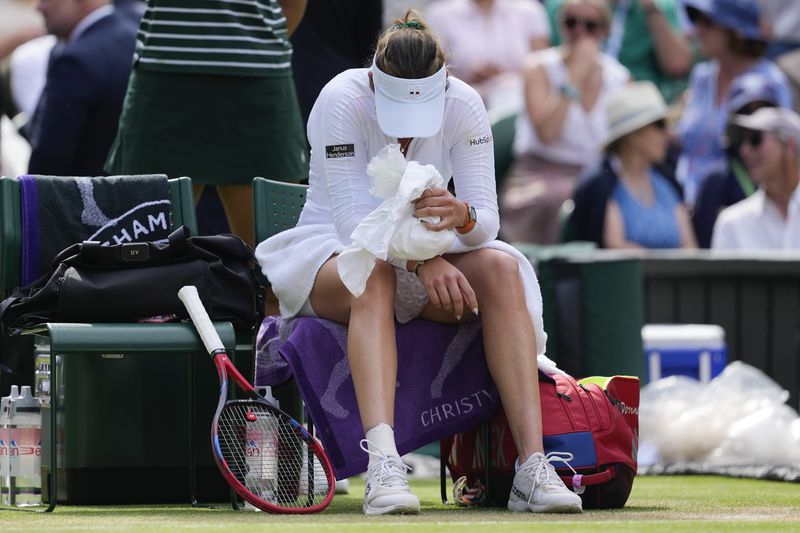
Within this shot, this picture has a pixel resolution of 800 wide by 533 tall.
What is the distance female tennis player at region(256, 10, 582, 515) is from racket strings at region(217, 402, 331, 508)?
7.1 inches

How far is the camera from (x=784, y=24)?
12.2m

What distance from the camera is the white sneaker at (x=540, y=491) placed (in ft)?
15.4

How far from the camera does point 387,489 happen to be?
180 inches

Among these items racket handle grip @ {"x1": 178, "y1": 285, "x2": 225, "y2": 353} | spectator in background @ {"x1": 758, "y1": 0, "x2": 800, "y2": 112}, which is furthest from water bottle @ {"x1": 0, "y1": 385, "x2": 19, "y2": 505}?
spectator in background @ {"x1": 758, "y1": 0, "x2": 800, "y2": 112}

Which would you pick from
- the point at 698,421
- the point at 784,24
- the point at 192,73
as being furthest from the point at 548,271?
the point at 784,24

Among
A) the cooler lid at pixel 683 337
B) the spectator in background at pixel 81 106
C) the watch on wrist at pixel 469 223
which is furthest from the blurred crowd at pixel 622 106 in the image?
the watch on wrist at pixel 469 223

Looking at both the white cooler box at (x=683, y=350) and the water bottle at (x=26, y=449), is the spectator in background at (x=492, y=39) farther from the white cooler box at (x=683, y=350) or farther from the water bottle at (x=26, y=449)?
the water bottle at (x=26, y=449)

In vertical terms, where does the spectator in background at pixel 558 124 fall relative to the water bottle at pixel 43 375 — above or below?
above

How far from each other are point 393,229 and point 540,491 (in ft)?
2.70

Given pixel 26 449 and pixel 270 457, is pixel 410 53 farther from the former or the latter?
pixel 26 449

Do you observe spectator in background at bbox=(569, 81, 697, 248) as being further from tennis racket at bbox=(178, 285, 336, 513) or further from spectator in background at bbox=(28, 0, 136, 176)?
tennis racket at bbox=(178, 285, 336, 513)

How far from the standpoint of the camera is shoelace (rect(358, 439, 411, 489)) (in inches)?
181

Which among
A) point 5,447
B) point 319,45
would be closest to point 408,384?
point 5,447

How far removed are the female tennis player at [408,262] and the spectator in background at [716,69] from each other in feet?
20.2
